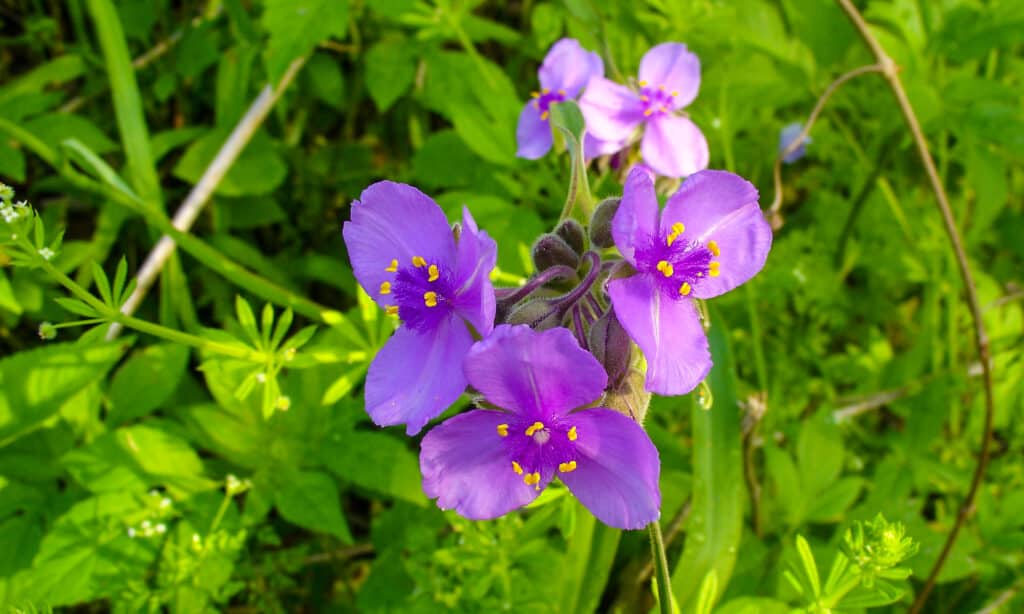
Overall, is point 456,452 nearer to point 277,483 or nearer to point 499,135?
point 277,483

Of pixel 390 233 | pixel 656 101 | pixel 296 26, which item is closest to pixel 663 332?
pixel 390 233

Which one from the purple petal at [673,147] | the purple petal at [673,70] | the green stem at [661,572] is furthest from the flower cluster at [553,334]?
the purple petal at [673,70]

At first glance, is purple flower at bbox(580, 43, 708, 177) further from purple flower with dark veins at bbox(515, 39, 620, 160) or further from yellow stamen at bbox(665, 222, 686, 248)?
yellow stamen at bbox(665, 222, 686, 248)

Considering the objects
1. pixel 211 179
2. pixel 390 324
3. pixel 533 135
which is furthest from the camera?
pixel 211 179

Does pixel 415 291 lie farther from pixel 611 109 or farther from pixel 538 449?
pixel 611 109

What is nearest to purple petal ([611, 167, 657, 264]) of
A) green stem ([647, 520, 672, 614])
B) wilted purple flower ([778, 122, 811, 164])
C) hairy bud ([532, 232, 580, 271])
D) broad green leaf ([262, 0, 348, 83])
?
hairy bud ([532, 232, 580, 271])

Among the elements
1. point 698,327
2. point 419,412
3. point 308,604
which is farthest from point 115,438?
point 698,327
